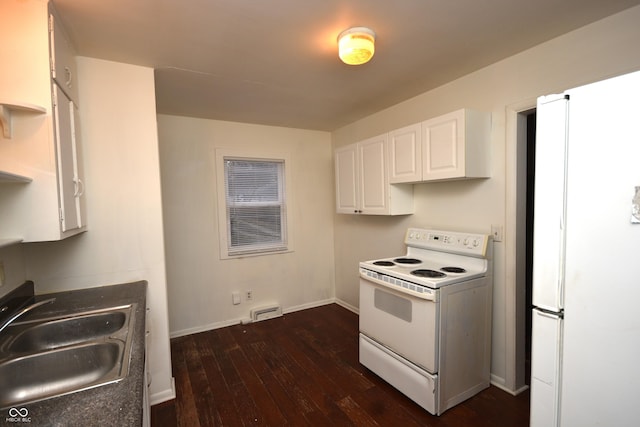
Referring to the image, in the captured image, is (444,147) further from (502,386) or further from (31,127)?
(31,127)

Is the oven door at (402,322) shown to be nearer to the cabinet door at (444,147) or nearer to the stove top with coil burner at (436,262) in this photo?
the stove top with coil burner at (436,262)

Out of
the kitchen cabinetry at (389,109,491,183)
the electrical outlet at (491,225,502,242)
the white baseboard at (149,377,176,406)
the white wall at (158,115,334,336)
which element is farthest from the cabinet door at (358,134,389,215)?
the white baseboard at (149,377,176,406)

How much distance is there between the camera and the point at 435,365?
1846 millimetres

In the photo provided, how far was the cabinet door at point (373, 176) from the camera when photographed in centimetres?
270

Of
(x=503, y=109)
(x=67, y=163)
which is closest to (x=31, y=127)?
(x=67, y=163)

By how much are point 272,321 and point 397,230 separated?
1860 mm

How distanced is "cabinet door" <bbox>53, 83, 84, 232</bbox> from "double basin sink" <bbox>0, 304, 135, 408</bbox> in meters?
0.51

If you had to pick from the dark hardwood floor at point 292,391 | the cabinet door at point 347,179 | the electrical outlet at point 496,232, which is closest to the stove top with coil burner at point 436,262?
the electrical outlet at point 496,232

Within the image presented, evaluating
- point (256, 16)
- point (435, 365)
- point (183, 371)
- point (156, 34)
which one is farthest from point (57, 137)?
point (435, 365)

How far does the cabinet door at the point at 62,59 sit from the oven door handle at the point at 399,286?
2.24 m

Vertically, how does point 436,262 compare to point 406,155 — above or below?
below

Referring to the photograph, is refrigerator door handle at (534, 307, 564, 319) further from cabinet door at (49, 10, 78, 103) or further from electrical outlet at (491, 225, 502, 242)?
cabinet door at (49, 10, 78, 103)

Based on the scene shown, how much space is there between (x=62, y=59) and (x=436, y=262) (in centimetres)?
280

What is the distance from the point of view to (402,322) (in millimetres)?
2041
